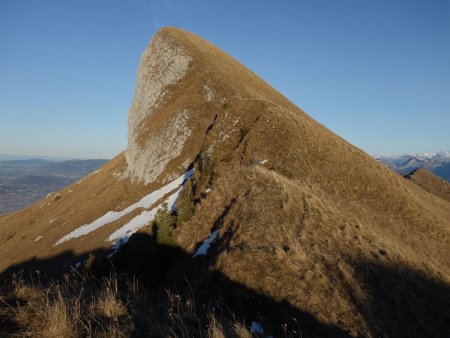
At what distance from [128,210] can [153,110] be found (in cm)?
2680

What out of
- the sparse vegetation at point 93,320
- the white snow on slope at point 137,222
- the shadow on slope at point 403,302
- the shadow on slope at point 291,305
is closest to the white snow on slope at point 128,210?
the white snow on slope at point 137,222

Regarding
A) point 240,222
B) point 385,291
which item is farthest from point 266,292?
point 385,291

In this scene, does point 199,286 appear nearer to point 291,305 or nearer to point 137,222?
point 291,305

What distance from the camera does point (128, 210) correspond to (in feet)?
142

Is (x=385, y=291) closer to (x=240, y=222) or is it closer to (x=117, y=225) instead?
(x=240, y=222)

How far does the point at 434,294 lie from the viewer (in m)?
21.3

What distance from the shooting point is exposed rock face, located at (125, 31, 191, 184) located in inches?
1993

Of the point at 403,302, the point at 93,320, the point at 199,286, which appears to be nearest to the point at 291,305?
the point at 199,286

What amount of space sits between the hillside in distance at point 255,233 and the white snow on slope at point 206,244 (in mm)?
139

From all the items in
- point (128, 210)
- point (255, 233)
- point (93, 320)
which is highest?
point (93, 320)

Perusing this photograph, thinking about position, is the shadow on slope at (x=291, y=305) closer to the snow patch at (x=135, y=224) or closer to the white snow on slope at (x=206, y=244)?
the white snow on slope at (x=206, y=244)

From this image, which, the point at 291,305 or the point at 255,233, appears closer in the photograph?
the point at 291,305

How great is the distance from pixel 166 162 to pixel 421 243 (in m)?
34.1

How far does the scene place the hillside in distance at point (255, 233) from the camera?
54.5 feet
